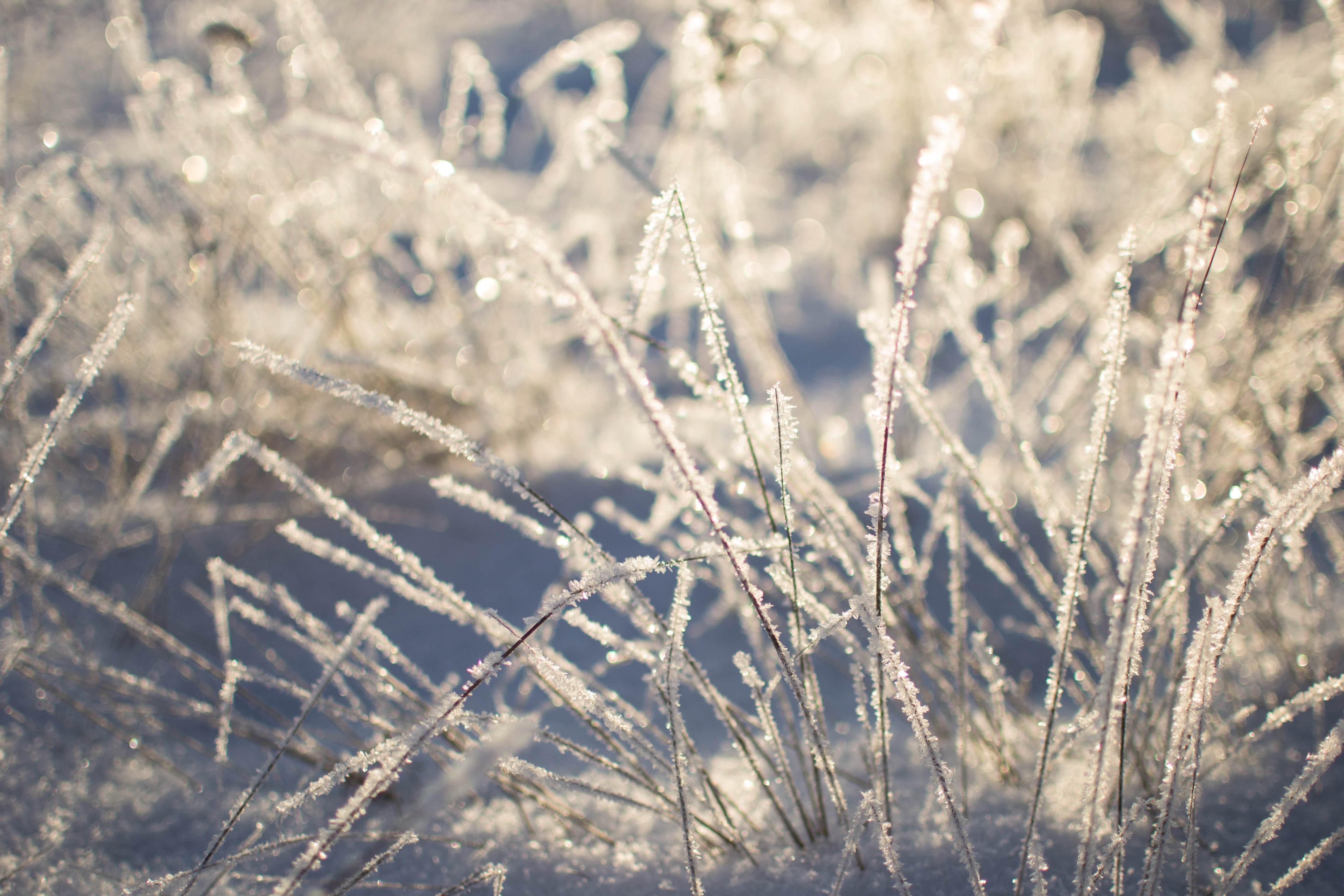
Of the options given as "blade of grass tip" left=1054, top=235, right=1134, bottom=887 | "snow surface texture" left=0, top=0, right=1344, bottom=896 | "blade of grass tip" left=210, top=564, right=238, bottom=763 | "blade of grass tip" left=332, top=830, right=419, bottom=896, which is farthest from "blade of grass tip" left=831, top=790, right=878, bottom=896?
"blade of grass tip" left=210, top=564, right=238, bottom=763

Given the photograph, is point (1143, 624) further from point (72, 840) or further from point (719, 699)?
point (72, 840)

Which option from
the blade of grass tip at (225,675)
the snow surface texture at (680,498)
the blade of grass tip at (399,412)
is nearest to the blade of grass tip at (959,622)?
the snow surface texture at (680,498)

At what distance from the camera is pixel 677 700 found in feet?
1.71

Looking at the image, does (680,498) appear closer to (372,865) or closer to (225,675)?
(372,865)

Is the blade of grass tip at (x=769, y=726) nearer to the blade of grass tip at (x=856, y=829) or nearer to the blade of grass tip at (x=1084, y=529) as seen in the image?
the blade of grass tip at (x=856, y=829)

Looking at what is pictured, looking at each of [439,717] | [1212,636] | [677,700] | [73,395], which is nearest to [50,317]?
[73,395]

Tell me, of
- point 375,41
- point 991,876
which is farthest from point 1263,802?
point 375,41

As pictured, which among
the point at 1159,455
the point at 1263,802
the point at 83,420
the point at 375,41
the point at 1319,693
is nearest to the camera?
the point at 1159,455

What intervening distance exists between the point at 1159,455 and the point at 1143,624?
0.41 ft

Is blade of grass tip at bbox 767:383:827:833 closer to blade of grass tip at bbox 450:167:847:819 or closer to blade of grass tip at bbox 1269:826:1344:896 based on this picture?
blade of grass tip at bbox 450:167:847:819

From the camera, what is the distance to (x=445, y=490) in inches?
23.6

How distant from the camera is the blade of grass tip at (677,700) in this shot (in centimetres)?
51

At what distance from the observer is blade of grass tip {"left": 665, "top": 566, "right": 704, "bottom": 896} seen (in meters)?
0.51

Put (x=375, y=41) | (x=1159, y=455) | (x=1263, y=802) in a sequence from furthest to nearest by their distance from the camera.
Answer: (x=375, y=41)
(x=1263, y=802)
(x=1159, y=455)
